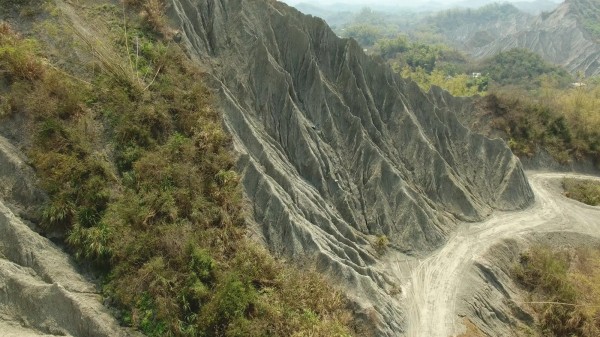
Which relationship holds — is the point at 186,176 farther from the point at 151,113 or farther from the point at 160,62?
the point at 160,62

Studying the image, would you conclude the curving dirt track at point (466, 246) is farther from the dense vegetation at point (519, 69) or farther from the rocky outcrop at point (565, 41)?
the rocky outcrop at point (565, 41)

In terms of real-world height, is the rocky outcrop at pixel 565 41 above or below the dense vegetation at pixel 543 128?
above

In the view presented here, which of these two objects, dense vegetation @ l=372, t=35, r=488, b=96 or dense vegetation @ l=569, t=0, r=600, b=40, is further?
dense vegetation @ l=569, t=0, r=600, b=40

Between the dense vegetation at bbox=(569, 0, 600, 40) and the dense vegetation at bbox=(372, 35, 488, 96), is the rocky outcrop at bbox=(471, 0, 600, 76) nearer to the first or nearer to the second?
the dense vegetation at bbox=(569, 0, 600, 40)

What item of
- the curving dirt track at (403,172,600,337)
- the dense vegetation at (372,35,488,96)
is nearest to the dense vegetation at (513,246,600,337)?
the curving dirt track at (403,172,600,337)

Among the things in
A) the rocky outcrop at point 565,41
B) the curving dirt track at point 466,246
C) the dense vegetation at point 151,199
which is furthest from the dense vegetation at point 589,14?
the dense vegetation at point 151,199

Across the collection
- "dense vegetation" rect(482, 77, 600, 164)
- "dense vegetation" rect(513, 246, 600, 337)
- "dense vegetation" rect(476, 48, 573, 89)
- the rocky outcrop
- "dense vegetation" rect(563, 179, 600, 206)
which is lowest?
"dense vegetation" rect(513, 246, 600, 337)
